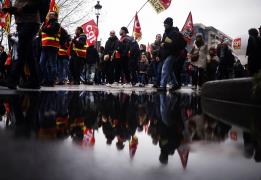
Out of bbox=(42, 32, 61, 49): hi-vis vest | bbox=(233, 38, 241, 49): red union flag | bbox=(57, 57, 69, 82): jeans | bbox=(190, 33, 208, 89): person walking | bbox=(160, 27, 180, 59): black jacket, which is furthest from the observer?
bbox=(233, 38, 241, 49): red union flag

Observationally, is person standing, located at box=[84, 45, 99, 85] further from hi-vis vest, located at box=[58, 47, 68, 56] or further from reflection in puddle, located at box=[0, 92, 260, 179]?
reflection in puddle, located at box=[0, 92, 260, 179]

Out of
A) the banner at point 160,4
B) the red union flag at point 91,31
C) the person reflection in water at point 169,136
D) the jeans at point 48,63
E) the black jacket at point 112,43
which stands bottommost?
the person reflection in water at point 169,136

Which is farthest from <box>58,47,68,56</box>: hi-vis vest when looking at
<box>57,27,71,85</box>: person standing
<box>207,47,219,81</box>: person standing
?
<box>207,47,219,81</box>: person standing

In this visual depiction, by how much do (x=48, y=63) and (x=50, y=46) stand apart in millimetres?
930

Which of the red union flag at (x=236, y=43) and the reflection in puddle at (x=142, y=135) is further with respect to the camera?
the red union flag at (x=236, y=43)

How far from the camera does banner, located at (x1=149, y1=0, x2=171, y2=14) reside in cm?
1436

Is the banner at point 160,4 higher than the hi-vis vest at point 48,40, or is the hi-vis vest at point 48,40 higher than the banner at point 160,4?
the banner at point 160,4

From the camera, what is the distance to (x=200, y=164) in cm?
135

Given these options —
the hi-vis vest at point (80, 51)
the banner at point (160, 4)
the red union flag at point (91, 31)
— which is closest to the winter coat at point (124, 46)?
the hi-vis vest at point (80, 51)

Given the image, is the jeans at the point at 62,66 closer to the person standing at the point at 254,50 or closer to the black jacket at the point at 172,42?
the black jacket at the point at 172,42

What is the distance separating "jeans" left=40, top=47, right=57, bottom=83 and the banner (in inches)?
208

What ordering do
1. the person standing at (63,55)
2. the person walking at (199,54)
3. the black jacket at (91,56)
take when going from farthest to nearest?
the black jacket at (91,56), the person walking at (199,54), the person standing at (63,55)

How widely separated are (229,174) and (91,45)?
1671 cm

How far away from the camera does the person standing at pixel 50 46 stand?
982 centimetres
